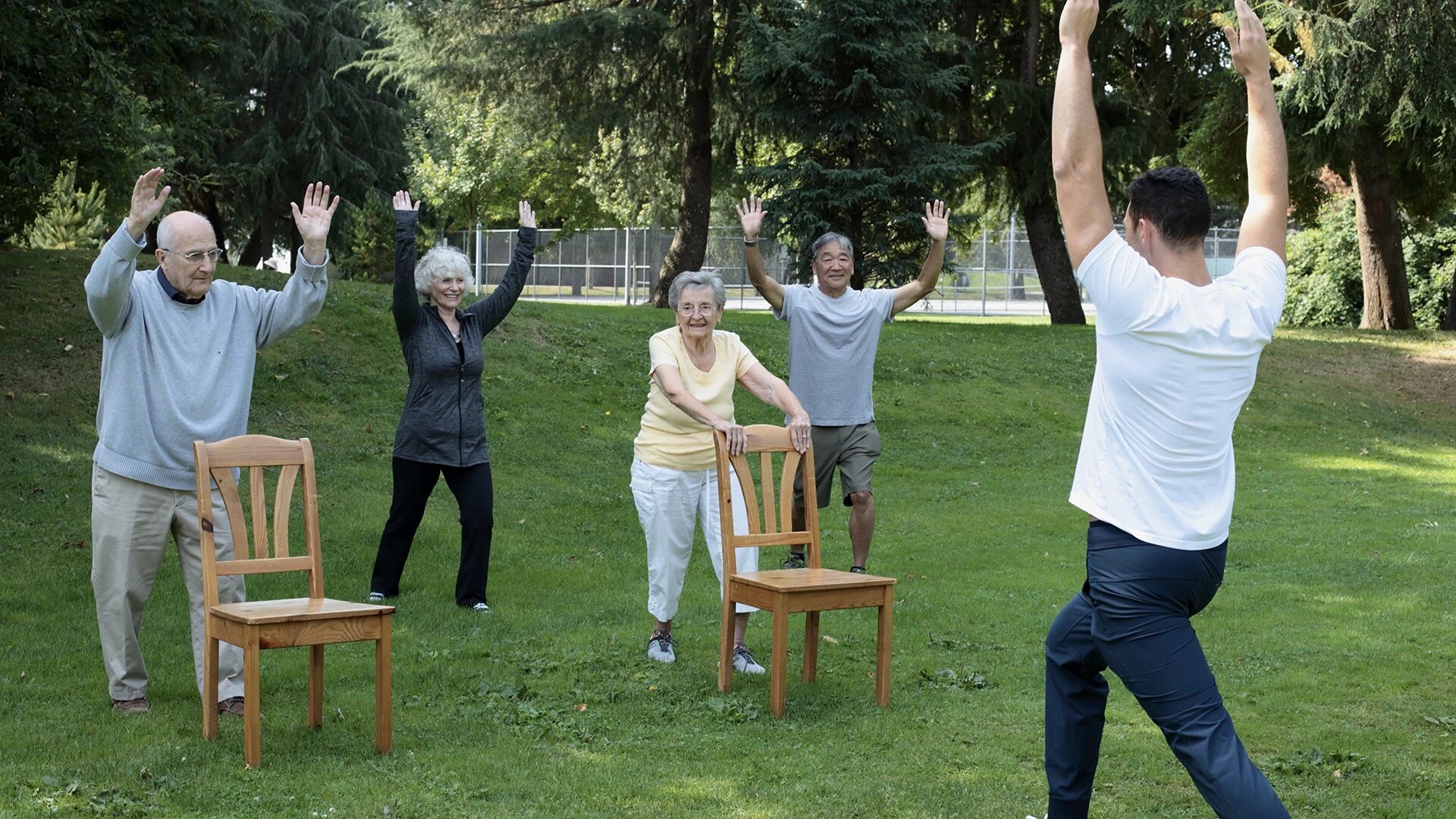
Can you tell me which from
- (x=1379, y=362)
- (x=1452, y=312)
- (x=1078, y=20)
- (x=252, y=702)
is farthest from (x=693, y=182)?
(x=1078, y=20)

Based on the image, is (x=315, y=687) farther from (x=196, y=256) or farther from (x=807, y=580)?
(x=807, y=580)

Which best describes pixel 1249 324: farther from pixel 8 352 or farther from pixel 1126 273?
pixel 8 352

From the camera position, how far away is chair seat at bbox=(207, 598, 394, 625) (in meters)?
4.94

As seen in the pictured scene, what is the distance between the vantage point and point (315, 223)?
5.52m

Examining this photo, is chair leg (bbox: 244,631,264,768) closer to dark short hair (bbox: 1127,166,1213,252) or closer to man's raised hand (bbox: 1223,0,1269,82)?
dark short hair (bbox: 1127,166,1213,252)

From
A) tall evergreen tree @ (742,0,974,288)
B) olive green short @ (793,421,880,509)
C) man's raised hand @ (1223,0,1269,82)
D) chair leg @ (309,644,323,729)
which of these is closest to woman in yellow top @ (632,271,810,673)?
olive green short @ (793,421,880,509)

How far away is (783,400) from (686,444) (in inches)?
21.3

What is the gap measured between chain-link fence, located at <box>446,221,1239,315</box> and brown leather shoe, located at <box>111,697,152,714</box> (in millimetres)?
34206

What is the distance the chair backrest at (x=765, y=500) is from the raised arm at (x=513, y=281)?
2.06 meters

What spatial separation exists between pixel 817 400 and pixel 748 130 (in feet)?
51.6

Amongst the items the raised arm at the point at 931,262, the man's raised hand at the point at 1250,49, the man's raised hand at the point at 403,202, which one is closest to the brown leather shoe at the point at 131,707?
the man's raised hand at the point at 403,202

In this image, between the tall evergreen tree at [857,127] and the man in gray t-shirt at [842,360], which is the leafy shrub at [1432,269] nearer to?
the tall evergreen tree at [857,127]

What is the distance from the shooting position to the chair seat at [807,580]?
19.0 feet

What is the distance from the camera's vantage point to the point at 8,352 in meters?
12.8
